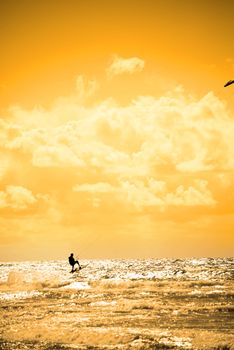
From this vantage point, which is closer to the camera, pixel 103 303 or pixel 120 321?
pixel 120 321

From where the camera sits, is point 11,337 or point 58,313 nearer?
point 11,337

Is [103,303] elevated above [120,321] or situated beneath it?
elevated above

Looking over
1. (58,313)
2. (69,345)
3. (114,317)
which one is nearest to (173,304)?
(114,317)

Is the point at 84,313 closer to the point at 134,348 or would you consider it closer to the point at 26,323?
the point at 26,323

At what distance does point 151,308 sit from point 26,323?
262 inches

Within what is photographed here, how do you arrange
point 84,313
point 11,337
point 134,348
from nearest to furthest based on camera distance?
point 134,348 < point 11,337 < point 84,313

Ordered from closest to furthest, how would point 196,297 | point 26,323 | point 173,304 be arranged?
point 26,323 → point 173,304 → point 196,297

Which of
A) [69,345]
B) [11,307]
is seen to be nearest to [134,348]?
[69,345]

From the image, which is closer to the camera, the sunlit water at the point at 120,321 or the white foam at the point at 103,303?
the sunlit water at the point at 120,321

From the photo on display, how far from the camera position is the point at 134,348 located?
11.7 m

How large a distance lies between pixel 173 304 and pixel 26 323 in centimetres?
844

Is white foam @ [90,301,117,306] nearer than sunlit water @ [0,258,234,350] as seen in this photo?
No

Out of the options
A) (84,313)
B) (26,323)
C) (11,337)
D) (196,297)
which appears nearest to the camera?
(11,337)

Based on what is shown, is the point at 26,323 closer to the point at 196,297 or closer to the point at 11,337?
the point at 11,337
